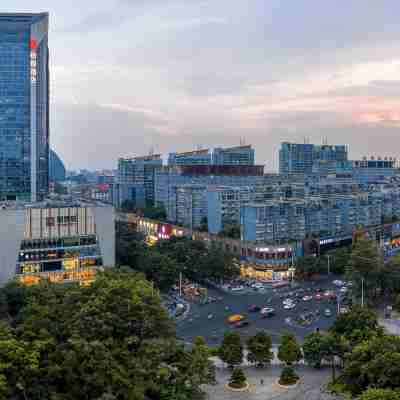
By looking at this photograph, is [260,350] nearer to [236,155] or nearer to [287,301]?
[287,301]

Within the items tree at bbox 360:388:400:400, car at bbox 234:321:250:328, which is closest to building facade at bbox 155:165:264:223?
car at bbox 234:321:250:328

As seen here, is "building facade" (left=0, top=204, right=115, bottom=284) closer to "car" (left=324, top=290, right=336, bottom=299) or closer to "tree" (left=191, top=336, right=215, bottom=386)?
"car" (left=324, top=290, right=336, bottom=299)

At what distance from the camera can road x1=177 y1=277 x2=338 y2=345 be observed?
77.2ft

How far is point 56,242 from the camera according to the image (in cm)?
A: 2853

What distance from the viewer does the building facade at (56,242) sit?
27438 mm

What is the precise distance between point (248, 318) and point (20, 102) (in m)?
33.7

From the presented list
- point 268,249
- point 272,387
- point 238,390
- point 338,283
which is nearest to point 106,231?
point 268,249

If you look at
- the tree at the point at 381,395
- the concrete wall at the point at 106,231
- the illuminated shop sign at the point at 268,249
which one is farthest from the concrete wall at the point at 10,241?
the tree at the point at 381,395

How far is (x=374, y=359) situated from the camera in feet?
44.1

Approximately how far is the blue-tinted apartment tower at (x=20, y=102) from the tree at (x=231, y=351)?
→ 114 ft

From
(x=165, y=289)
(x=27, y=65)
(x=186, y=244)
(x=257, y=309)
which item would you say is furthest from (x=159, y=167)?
(x=257, y=309)

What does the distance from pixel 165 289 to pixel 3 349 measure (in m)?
18.5

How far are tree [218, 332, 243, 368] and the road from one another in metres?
3.56

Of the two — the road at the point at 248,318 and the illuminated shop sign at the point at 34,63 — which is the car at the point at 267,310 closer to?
the road at the point at 248,318
